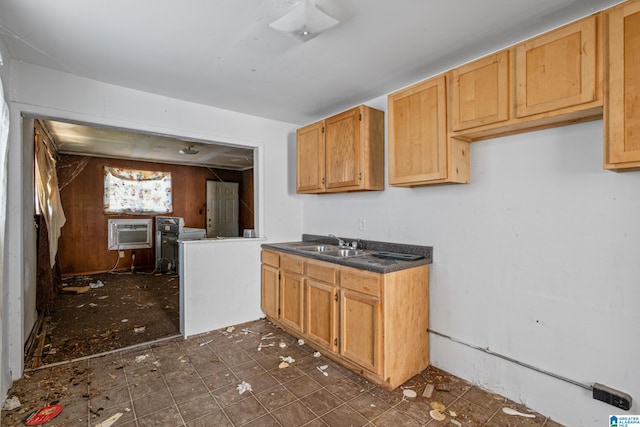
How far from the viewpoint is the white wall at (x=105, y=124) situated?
2189 millimetres

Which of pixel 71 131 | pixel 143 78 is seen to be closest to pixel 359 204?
pixel 143 78

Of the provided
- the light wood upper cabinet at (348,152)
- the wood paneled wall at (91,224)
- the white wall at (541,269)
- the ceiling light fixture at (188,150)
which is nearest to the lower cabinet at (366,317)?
the white wall at (541,269)

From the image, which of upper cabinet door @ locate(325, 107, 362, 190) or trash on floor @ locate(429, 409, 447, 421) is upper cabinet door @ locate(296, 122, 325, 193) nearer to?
upper cabinet door @ locate(325, 107, 362, 190)

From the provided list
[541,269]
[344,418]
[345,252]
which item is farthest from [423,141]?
[344,418]

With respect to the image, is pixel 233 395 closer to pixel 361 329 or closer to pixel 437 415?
pixel 361 329

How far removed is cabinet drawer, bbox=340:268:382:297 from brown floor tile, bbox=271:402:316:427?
0.84 meters

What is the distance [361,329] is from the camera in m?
2.23

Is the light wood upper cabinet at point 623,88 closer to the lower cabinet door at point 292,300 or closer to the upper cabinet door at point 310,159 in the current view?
the upper cabinet door at point 310,159

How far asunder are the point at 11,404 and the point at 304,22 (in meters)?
2.94

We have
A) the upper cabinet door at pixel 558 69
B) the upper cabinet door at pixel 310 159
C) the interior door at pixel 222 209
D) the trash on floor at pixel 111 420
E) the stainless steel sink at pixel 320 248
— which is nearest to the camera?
the upper cabinet door at pixel 558 69

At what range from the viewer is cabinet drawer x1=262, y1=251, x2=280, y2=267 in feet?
10.5

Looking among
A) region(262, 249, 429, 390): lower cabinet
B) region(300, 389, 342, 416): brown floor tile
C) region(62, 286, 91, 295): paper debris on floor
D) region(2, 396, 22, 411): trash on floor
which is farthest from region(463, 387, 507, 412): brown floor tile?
region(62, 286, 91, 295): paper debris on floor

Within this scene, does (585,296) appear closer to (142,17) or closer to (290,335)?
(290,335)

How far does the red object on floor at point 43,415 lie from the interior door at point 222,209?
17.2ft
